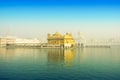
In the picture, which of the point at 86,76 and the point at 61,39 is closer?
the point at 86,76

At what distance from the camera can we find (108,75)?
1133 inches

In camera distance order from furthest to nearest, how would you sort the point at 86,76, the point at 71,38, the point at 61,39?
the point at 71,38 < the point at 61,39 < the point at 86,76

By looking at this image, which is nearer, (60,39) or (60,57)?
(60,57)

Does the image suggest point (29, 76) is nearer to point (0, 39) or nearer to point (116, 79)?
point (116, 79)

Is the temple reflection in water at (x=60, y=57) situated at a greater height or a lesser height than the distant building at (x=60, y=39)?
lesser

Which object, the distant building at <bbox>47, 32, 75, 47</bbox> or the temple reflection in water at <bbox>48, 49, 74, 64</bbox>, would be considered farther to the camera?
the distant building at <bbox>47, 32, 75, 47</bbox>

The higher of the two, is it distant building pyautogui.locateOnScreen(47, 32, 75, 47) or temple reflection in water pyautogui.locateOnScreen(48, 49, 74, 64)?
distant building pyautogui.locateOnScreen(47, 32, 75, 47)

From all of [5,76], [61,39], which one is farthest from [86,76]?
[61,39]

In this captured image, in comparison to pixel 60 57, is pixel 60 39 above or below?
above

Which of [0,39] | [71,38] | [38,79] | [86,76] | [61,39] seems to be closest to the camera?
Answer: [38,79]

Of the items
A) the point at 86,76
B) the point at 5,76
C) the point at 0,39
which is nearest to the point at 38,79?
the point at 5,76

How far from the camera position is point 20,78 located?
26.2m

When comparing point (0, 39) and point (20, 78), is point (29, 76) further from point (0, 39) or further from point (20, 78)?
point (0, 39)

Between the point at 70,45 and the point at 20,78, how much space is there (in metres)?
108
